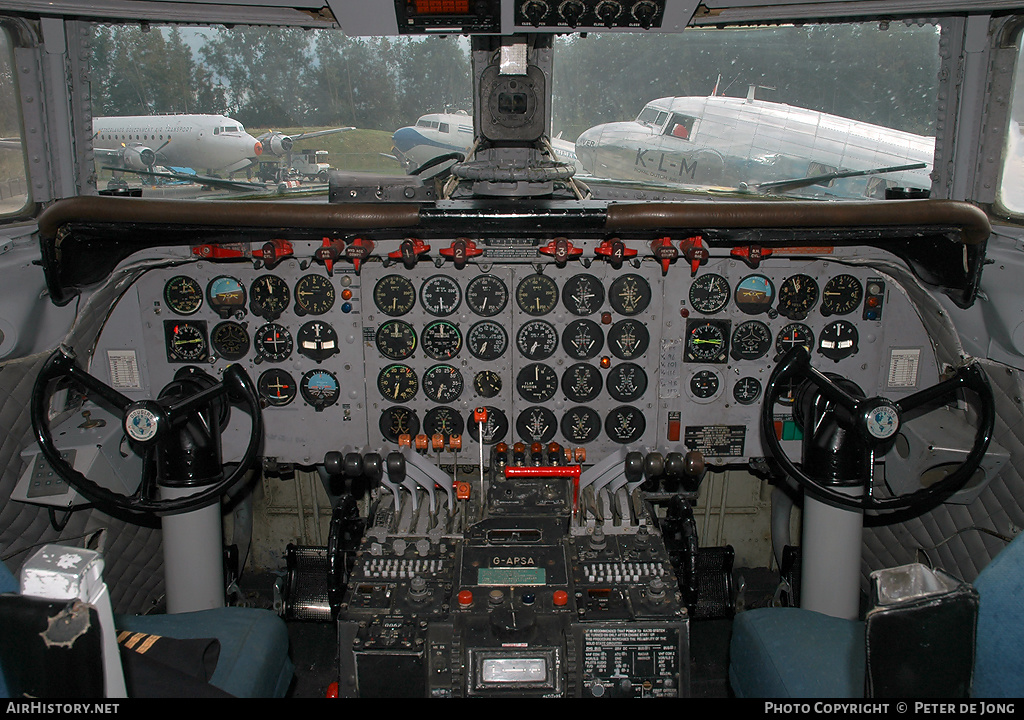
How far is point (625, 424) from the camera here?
364 cm

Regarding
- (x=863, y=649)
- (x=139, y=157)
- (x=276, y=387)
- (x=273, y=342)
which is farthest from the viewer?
(x=276, y=387)

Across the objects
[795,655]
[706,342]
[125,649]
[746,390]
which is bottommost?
[795,655]

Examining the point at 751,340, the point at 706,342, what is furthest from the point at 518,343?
the point at 751,340

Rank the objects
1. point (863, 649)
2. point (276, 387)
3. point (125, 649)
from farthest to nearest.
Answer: point (276, 387) < point (863, 649) < point (125, 649)

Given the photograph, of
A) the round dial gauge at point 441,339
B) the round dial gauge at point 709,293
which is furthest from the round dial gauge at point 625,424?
the round dial gauge at point 441,339

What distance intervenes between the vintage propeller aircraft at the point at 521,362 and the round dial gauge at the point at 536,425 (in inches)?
0.6

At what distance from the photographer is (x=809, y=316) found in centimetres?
345

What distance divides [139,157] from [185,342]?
870mm

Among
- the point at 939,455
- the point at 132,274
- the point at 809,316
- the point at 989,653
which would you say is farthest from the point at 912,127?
the point at 132,274

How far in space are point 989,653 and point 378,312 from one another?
2709 mm

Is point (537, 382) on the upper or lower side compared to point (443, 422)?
upper

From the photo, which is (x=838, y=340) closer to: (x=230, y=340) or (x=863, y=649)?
(x=863, y=649)

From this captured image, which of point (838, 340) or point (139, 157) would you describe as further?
point (838, 340)

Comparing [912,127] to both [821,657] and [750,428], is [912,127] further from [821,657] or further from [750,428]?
[821,657]
